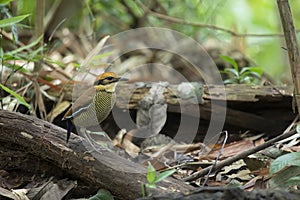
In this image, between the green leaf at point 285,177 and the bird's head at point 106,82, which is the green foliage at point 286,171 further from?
the bird's head at point 106,82

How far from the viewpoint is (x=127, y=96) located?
3.52 meters

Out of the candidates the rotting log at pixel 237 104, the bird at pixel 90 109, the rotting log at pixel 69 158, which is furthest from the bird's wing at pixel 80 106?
the rotting log at pixel 237 104

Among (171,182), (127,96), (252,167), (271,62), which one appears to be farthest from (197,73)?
(171,182)

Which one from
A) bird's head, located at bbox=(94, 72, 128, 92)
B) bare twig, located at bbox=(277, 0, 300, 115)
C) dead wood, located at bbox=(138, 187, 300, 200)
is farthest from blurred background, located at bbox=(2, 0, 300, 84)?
dead wood, located at bbox=(138, 187, 300, 200)

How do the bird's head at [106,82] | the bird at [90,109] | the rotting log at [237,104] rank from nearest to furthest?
the bird at [90,109], the bird's head at [106,82], the rotting log at [237,104]

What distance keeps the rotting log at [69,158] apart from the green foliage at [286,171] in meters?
0.41

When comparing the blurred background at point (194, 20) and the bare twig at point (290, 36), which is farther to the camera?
the blurred background at point (194, 20)

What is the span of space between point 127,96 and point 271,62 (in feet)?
12.4

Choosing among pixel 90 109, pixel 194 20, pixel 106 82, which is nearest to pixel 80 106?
pixel 90 109

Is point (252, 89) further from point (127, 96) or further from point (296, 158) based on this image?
point (296, 158)

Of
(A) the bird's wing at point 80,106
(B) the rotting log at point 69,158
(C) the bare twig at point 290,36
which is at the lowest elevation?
(B) the rotting log at point 69,158

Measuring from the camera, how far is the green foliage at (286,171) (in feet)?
6.95

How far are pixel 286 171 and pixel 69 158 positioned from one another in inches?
43.7

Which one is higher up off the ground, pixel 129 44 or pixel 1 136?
pixel 129 44
